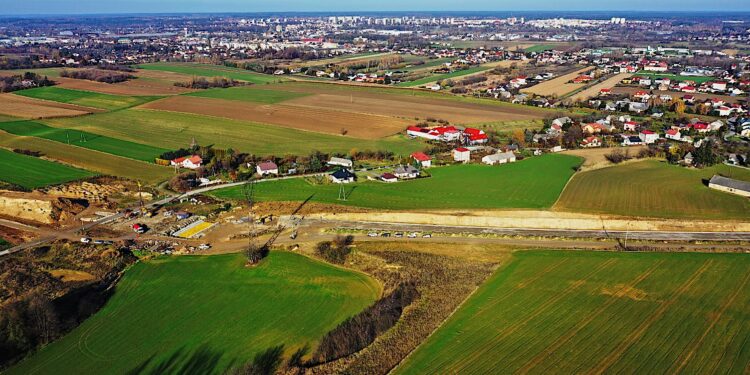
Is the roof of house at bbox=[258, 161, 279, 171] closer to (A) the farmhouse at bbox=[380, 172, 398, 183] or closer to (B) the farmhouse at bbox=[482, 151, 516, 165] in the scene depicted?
(A) the farmhouse at bbox=[380, 172, 398, 183]

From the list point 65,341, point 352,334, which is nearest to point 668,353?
point 352,334

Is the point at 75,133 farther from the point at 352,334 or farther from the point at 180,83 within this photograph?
the point at 352,334

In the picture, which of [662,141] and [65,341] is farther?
[662,141]

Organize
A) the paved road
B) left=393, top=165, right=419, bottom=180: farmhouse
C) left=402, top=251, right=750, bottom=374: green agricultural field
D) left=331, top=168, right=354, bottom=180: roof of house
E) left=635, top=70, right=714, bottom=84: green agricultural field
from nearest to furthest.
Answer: left=402, top=251, right=750, bottom=374: green agricultural field
the paved road
left=331, top=168, right=354, bottom=180: roof of house
left=393, top=165, right=419, bottom=180: farmhouse
left=635, top=70, right=714, bottom=84: green agricultural field

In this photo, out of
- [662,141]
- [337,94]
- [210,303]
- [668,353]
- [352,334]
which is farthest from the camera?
[337,94]

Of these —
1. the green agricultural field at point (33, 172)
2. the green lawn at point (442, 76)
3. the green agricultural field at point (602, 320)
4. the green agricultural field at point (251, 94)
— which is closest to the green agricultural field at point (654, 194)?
the green agricultural field at point (602, 320)

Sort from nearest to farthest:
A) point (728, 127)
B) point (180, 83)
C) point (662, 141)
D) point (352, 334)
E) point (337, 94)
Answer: point (352, 334) < point (662, 141) < point (728, 127) < point (337, 94) < point (180, 83)

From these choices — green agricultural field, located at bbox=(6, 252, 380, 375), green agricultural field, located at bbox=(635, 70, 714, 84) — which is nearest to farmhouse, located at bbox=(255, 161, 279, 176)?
green agricultural field, located at bbox=(6, 252, 380, 375)
